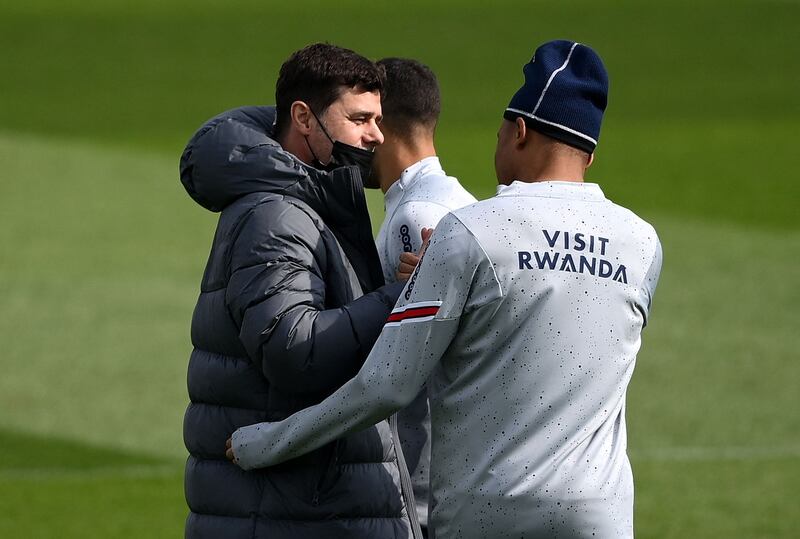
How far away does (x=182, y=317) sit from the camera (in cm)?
1384

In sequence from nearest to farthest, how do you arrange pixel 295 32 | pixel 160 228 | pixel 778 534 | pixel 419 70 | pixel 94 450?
pixel 419 70
pixel 778 534
pixel 94 450
pixel 160 228
pixel 295 32

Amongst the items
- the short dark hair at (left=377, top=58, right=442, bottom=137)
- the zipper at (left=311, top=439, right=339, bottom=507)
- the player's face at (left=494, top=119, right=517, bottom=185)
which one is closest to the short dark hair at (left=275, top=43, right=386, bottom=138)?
A: the player's face at (left=494, top=119, right=517, bottom=185)

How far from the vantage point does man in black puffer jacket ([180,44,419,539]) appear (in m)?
3.66

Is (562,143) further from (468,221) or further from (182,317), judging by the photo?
(182,317)

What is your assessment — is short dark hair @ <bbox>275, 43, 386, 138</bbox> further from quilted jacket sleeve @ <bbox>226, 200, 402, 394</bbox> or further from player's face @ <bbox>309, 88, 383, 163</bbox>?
quilted jacket sleeve @ <bbox>226, 200, 402, 394</bbox>

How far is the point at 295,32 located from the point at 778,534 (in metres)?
24.8

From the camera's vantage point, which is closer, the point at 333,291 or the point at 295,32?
the point at 333,291

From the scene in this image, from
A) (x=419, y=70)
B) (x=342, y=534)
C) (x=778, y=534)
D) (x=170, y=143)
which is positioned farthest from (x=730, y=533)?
(x=170, y=143)

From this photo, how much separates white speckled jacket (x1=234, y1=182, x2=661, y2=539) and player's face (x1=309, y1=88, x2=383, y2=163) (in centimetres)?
63

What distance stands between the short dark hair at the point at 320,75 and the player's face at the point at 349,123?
0.02 metres

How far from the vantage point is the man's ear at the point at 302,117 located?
3.98 m

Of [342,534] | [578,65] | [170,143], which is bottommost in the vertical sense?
[170,143]

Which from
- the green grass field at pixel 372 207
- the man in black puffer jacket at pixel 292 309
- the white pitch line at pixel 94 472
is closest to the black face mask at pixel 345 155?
the man in black puffer jacket at pixel 292 309

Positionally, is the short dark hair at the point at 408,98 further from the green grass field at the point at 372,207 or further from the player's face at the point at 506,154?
the green grass field at the point at 372,207
